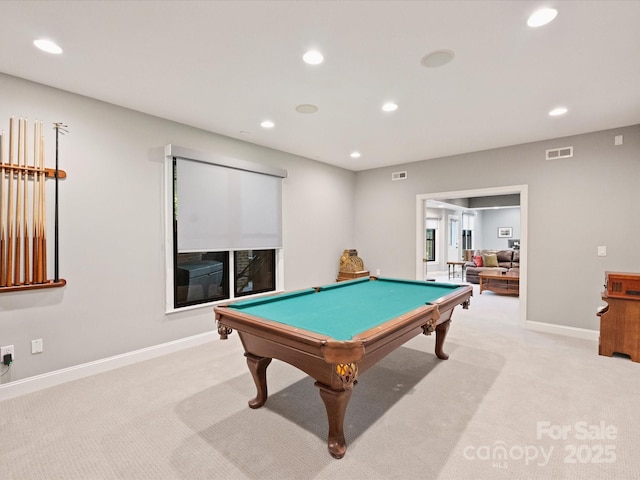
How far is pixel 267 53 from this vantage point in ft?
7.18

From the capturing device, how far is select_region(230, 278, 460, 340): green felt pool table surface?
1.96m

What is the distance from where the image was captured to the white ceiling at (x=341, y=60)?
178 centimetres

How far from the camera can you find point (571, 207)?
400 cm

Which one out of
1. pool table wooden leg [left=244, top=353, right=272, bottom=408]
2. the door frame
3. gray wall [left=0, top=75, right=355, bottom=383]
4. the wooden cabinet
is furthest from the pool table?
the door frame

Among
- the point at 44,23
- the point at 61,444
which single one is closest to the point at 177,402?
the point at 61,444

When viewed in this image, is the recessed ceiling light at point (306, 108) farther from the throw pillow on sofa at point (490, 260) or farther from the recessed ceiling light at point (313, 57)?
the throw pillow on sofa at point (490, 260)

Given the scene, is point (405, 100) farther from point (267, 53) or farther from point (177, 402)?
point (177, 402)

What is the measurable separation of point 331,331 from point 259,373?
0.86m

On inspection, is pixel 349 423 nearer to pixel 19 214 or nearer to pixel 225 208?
pixel 225 208

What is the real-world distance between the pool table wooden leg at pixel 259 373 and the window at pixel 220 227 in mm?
1690

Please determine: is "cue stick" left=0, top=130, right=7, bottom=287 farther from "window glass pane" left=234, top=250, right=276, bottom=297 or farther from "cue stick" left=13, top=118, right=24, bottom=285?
"window glass pane" left=234, top=250, right=276, bottom=297

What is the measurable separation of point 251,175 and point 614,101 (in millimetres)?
4034

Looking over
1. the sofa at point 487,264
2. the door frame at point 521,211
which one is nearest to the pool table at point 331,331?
the door frame at point 521,211

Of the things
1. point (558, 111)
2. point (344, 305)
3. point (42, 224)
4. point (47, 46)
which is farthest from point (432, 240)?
point (47, 46)
